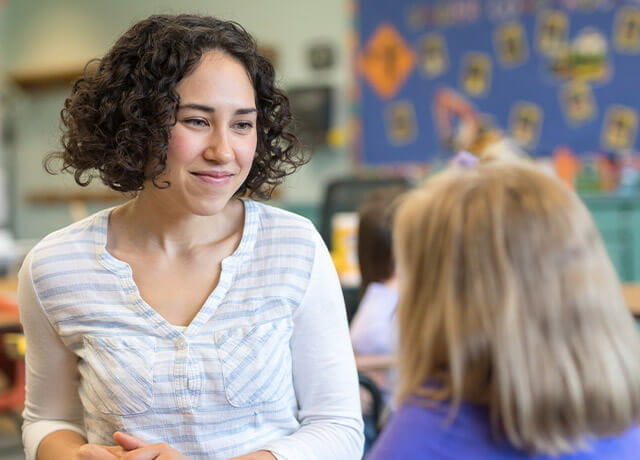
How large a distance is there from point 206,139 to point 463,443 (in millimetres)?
565

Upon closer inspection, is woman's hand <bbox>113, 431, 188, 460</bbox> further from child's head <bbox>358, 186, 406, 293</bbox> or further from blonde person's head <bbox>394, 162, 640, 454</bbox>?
child's head <bbox>358, 186, 406, 293</bbox>

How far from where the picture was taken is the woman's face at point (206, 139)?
3.79 ft

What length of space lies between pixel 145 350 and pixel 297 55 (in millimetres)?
4931

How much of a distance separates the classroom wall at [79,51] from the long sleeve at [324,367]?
4468 millimetres

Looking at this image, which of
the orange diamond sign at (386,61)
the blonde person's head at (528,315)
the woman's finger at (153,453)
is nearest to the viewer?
the blonde person's head at (528,315)

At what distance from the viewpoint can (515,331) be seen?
2.60ft

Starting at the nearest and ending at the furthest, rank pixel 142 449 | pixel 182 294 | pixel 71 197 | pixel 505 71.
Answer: pixel 142 449
pixel 182 294
pixel 505 71
pixel 71 197

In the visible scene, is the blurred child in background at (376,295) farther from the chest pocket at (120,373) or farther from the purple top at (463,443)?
the purple top at (463,443)

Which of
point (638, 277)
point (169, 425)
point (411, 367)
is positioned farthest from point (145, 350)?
point (638, 277)

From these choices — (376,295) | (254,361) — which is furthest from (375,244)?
(254,361)

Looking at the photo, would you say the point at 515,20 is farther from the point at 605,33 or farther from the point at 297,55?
the point at 297,55

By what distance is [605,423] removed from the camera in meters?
0.80

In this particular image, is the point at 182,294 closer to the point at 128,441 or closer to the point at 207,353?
the point at 207,353

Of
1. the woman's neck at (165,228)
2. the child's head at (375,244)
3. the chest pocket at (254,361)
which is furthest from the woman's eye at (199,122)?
the child's head at (375,244)
